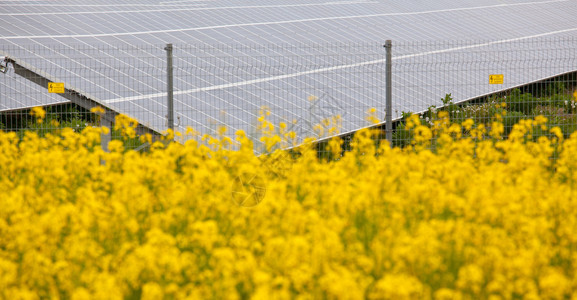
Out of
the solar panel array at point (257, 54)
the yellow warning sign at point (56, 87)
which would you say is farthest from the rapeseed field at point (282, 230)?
the solar panel array at point (257, 54)

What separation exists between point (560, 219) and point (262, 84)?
16.6ft

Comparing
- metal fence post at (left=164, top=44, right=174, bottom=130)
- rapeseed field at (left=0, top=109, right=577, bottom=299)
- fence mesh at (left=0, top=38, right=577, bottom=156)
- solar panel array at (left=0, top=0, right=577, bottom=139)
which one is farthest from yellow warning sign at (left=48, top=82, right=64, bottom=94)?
rapeseed field at (left=0, top=109, right=577, bottom=299)

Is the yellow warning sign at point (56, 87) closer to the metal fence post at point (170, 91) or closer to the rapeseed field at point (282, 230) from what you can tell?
the metal fence post at point (170, 91)

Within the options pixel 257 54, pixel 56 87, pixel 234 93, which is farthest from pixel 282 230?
pixel 257 54

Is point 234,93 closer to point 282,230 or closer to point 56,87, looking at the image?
point 56,87

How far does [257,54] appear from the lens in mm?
10703

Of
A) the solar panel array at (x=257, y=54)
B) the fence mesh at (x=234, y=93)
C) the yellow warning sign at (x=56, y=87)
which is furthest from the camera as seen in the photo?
the solar panel array at (x=257, y=54)

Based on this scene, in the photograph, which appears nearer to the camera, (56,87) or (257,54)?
(56,87)

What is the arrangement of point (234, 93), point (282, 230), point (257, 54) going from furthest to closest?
point (257, 54) < point (234, 93) < point (282, 230)

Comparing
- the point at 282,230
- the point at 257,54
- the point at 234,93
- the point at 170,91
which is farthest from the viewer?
the point at 257,54

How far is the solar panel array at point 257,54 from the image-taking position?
8234mm

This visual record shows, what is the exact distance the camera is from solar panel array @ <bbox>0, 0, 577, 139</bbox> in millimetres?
8234

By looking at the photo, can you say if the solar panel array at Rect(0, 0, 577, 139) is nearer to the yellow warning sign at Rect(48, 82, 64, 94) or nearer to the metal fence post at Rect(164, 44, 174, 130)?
the metal fence post at Rect(164, 44, 174, 130)

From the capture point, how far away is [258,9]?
14695 millimetres
